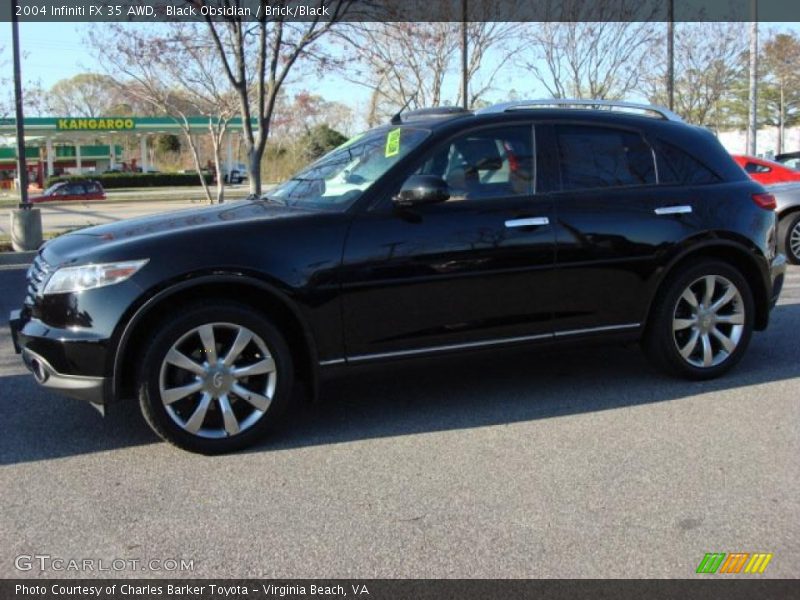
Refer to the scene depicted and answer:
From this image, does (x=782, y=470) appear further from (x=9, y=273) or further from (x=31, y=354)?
(x=9, y=273)

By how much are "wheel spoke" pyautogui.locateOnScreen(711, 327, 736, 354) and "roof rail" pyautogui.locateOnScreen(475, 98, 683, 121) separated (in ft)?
4.97

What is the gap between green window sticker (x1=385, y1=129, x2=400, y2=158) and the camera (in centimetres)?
471

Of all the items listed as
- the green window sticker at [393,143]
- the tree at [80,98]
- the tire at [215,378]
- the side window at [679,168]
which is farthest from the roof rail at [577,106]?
the tree at [80,98]

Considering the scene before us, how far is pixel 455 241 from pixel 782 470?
2.06 metres

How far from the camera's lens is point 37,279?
13.9 feet

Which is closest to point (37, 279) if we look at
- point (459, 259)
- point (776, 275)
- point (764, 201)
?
point (459, 259)

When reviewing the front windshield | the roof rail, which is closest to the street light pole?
the front windshield

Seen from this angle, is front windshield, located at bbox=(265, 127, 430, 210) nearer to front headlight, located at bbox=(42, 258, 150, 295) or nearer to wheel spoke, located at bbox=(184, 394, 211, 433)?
front headlight, located at bbox=(42, 258, 150, 295)

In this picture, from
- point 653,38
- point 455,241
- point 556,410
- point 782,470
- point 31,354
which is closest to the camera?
point 782,470

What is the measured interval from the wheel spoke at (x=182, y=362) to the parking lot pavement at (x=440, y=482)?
0.47 metres

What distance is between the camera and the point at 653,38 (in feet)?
77.9

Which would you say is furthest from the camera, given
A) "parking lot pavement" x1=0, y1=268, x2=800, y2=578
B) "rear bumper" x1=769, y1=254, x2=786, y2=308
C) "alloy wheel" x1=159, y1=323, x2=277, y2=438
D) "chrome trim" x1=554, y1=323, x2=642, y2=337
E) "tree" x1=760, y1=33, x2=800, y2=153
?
"tree" x1=760, y1=33, x2=800, y2=153

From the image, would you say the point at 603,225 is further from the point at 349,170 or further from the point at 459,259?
the point at 349,170

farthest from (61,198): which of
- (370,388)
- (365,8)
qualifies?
(370,388)
